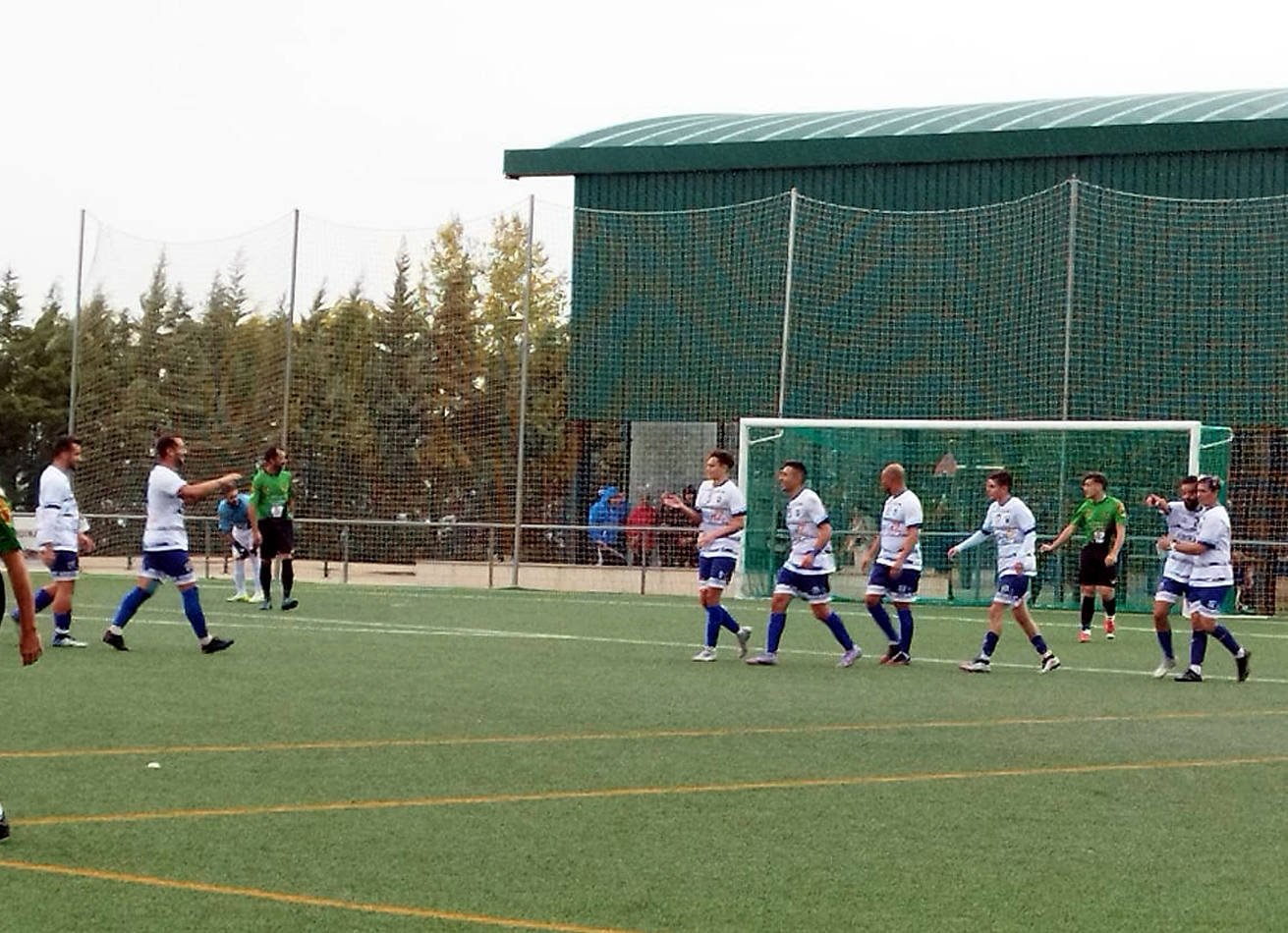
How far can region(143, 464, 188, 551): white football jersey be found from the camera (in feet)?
59.6

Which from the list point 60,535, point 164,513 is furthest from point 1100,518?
point 60,535

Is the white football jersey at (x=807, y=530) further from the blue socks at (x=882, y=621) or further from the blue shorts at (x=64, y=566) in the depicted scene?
the blue shorts at (x=64, y=566)

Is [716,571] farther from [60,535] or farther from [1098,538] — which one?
[1098,538]

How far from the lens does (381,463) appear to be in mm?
35188

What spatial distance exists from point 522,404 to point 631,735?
21.8m

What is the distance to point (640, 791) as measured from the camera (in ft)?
33.3

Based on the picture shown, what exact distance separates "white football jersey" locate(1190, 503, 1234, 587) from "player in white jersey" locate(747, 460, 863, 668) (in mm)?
3054

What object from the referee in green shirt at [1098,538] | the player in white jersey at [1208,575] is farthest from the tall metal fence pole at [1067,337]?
the player in white jersey at [1208,575]

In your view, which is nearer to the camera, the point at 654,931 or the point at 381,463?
the point at 654,931

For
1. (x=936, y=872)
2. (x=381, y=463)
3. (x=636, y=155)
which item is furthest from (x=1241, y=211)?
(x=936, y=872)

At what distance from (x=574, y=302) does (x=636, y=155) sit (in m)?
3.59

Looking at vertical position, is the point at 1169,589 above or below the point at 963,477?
below

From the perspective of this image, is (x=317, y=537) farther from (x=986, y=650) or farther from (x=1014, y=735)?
(x=1014, y=735)

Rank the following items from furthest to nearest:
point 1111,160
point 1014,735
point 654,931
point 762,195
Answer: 1. point 762,195
2. point 1111,160
3. point 1014,735
4. point 654,931
